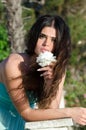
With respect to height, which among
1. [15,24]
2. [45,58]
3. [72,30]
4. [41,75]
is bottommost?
[72,30]

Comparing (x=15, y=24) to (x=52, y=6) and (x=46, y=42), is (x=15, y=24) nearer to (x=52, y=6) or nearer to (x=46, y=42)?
(x=52, y=6)

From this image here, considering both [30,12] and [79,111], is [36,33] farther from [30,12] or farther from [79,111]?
[30,12]

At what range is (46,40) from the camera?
3264 millimetres

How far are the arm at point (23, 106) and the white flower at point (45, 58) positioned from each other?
203 mm

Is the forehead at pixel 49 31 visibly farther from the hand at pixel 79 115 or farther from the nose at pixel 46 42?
the hand at pixel 79 115

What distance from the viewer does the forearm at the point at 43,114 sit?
10.3 feet

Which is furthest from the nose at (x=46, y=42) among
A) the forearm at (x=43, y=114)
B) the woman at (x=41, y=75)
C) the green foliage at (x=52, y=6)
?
the green foliage at (x=52, y=6)

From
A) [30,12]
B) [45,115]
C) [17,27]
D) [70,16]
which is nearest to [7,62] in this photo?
[45,115]

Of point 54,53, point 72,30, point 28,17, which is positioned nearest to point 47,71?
point 54,53

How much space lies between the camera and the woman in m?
3.20

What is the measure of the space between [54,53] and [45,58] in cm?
20

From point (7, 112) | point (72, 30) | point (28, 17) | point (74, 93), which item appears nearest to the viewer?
point (7, 112)

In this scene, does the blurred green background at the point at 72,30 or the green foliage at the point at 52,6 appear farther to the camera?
the green foliage at the point at 52,6

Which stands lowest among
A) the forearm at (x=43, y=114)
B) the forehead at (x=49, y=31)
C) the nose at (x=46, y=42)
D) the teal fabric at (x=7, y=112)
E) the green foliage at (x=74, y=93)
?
the green foliage at (x=74, y=93)
